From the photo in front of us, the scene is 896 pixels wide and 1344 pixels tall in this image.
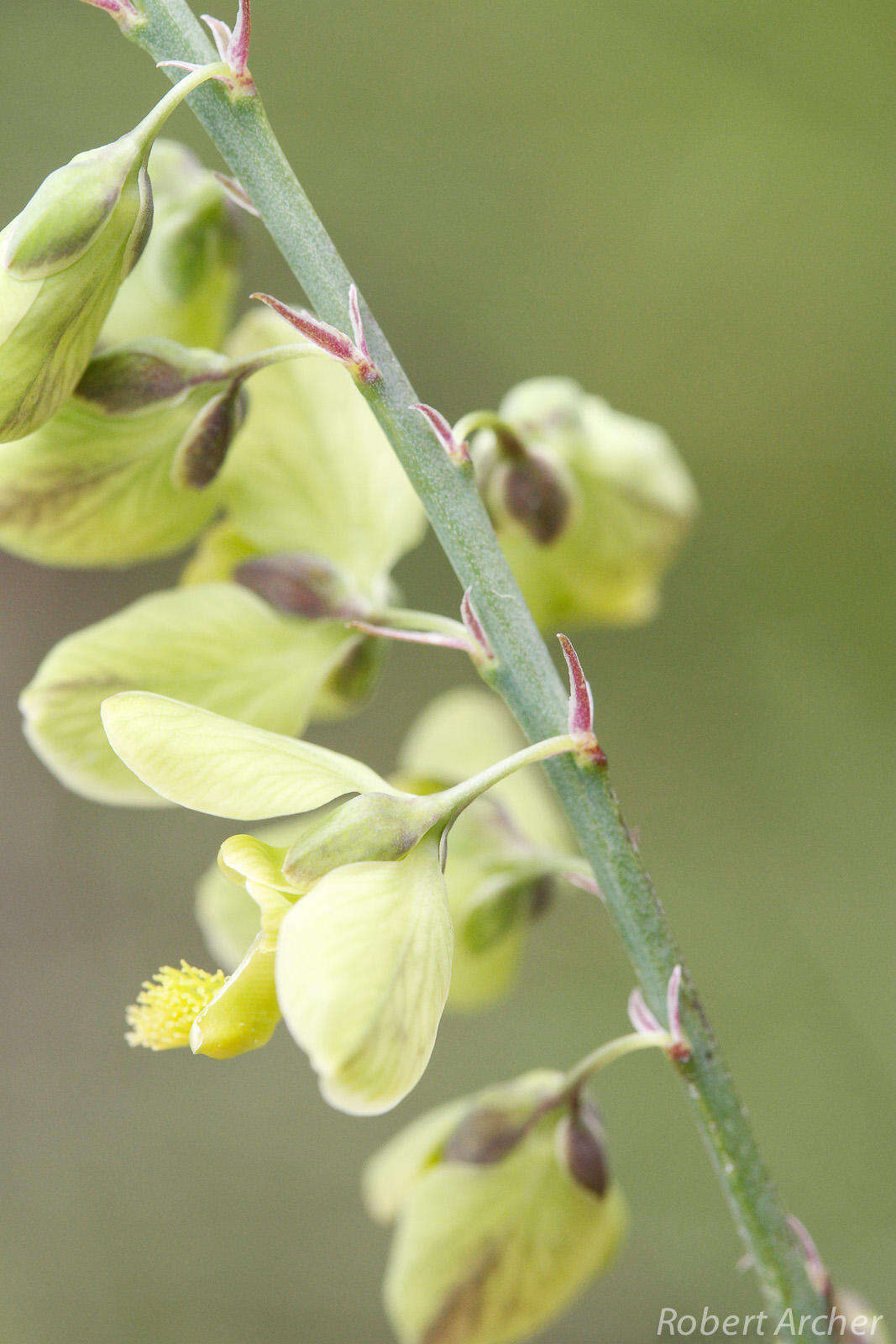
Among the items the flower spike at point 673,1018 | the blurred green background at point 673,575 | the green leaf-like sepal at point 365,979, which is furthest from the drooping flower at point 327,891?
the blurred green background at point 673,575

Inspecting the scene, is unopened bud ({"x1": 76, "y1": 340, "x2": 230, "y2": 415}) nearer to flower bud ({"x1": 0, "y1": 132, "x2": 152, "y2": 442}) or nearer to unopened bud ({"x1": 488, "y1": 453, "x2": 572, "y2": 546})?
flower bud ({"x1": 0, "y1": 132, "x2": 152, "y2": 442})

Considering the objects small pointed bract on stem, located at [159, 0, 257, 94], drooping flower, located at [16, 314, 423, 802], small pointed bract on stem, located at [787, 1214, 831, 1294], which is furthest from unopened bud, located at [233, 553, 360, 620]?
small pointed bract on stem, located at [787, 1214, 831, 1294]

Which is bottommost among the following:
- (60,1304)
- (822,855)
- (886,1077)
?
(60,1304)

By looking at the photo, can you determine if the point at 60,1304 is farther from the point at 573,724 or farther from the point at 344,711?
the point at 573,724

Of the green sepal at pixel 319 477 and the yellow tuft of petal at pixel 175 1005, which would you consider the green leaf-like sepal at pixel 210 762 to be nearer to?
the yellow tuft of petal at pixel 175 1005

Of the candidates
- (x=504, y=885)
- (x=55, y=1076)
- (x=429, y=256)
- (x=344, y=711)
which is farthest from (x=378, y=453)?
(x=55, y=1076)
